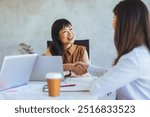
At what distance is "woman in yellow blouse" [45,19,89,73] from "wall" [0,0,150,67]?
123 cm

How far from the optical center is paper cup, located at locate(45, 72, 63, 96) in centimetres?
125

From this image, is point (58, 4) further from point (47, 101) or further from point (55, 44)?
point (47, 101)

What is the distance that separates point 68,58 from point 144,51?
3.90ft

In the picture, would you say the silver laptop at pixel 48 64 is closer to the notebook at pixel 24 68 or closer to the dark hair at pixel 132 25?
the notebook at pixel 24 68

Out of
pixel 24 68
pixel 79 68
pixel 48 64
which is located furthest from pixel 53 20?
pixel 24 68

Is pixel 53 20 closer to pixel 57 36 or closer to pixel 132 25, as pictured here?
pixel 57 36

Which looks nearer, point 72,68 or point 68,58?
point 72,68

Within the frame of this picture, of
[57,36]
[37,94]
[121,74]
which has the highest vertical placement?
[57,36]

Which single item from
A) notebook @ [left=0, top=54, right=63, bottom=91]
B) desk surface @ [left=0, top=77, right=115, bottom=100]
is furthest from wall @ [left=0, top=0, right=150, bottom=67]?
desk surface @ [left=0, top=77, right=115, bottom=100]

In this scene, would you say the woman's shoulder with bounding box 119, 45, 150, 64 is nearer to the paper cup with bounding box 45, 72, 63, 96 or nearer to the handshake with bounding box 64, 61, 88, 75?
the paper cup with bounding box 45, 72, 63, 96

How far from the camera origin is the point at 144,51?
1.25 m

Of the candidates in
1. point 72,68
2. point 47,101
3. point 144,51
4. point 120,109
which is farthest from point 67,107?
point 72,68

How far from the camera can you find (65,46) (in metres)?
2.44

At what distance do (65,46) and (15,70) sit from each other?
1028 millimetres
